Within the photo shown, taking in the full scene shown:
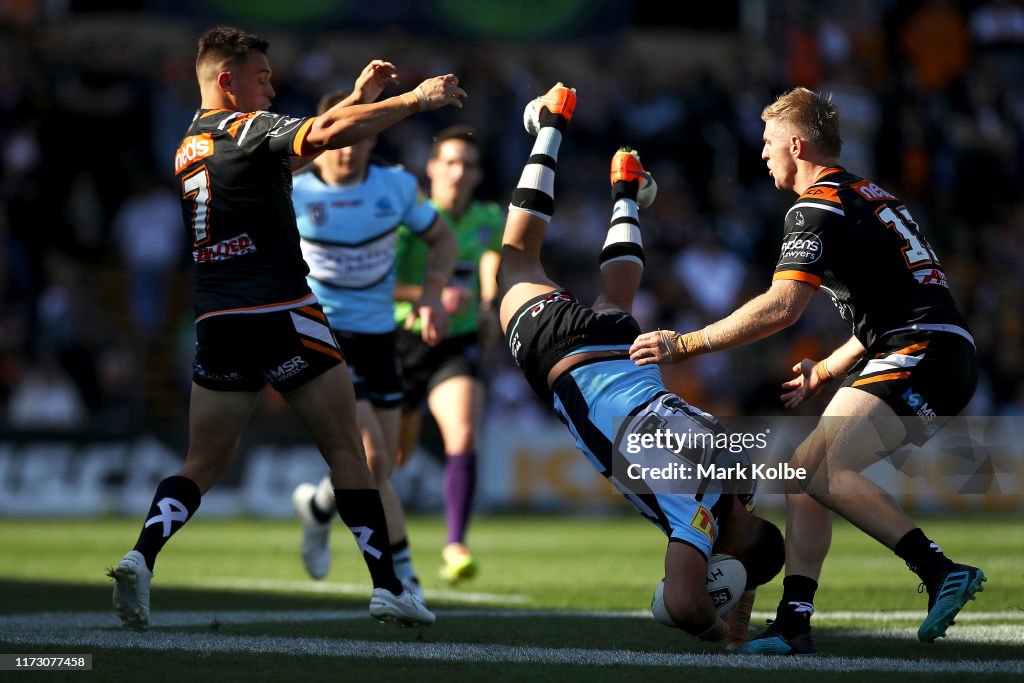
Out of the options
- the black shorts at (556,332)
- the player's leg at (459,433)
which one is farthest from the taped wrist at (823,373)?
the player's leg at (459,433)

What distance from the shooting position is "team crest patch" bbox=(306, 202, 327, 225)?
8.34 m

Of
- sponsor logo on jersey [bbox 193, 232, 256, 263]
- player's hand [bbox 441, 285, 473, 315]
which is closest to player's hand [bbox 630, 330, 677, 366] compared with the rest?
sponsor logo on jersey [bbox 193, 232, 256, 263]

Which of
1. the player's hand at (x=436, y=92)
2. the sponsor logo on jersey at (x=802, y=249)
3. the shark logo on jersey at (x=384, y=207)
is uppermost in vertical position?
the player's hand at (x=436, y=92)

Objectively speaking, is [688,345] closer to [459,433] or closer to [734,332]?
[734,332]

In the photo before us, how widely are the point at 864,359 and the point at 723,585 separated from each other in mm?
1182

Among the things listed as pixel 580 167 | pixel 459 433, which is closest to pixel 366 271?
pixel 459 433

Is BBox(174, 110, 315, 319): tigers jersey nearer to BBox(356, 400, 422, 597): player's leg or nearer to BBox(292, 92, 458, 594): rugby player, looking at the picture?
BBox(292, 92, 458, 594): rugby player

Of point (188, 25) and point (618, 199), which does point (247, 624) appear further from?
point (188, 25)

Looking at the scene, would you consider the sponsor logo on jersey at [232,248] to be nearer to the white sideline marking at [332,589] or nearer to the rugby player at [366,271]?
the rugby player at [366,271]

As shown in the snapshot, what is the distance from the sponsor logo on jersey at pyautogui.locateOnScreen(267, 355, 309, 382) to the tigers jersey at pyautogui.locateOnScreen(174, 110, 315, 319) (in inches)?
9.3

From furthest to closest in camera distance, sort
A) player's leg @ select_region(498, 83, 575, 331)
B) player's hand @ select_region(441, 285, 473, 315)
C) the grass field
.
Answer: player's hand @ select_region(441, 285, 473, 315) → player's leg @ select_region(498, 83, 575, 331) → the grass field

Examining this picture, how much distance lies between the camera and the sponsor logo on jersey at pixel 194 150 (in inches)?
250

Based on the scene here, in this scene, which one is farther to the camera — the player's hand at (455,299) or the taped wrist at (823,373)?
the player's hand at (455,299)

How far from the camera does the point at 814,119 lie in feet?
20.3
